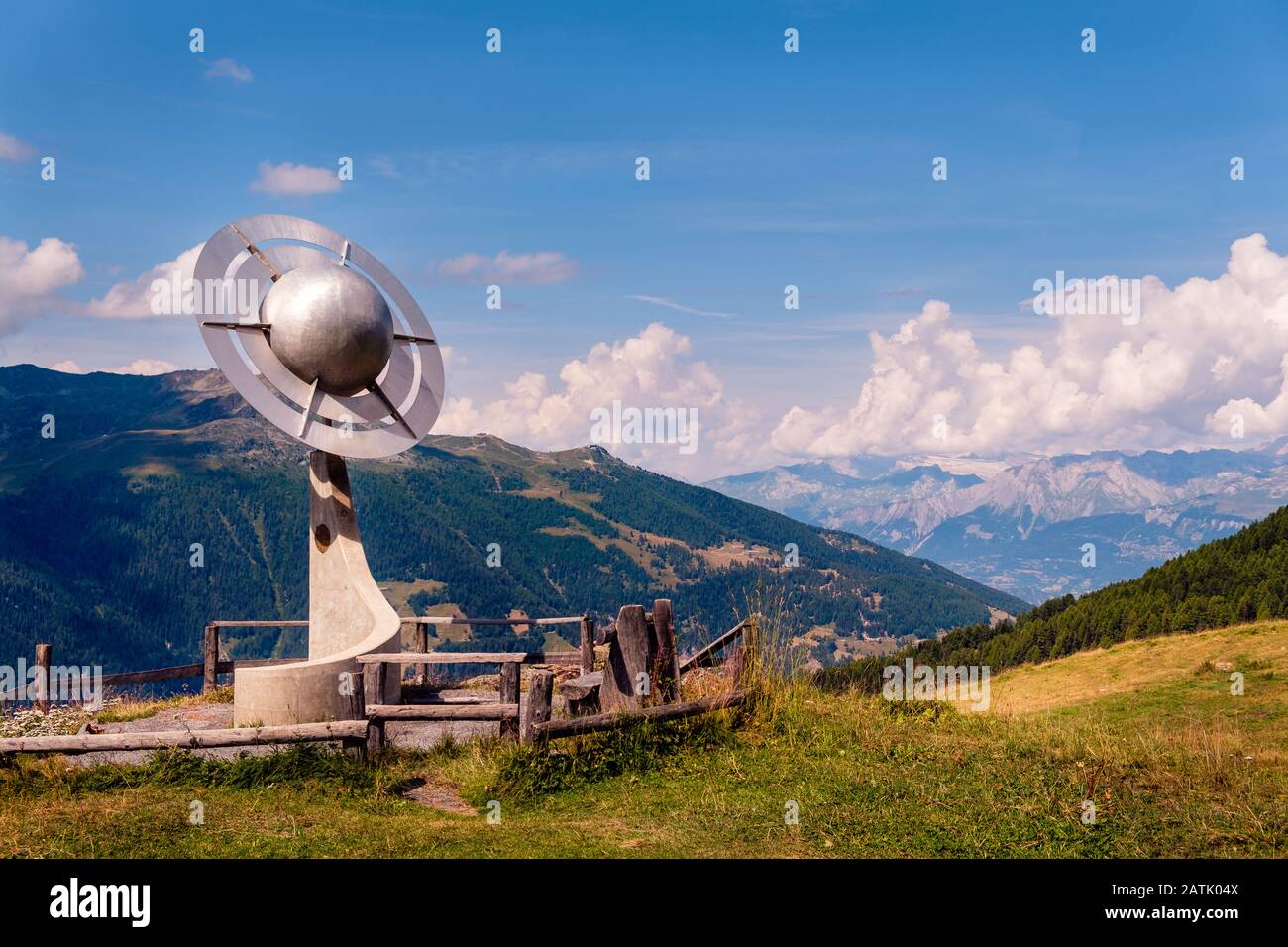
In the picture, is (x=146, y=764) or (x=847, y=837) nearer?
(x=847, y=837)

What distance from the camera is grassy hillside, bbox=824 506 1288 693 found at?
5381 centimetres

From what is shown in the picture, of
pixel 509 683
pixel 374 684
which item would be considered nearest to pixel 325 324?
pixel 374 684

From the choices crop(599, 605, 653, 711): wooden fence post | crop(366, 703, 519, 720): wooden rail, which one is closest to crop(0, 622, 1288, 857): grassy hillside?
crop(366, 703, 519, 720): wooden rail

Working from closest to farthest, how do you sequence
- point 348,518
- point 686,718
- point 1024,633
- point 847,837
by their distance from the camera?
point 847,837 < point 686,718 < point 348,518 < point 1024,633

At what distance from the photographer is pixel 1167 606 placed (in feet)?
208

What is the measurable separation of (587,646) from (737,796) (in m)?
11.9

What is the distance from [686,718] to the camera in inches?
639

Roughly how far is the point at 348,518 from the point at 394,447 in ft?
6.20

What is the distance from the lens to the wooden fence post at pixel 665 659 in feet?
56.0

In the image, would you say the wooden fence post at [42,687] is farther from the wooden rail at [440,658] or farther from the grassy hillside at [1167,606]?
the grassy hillside at [1167,606]

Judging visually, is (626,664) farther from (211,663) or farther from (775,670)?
(211,663)
